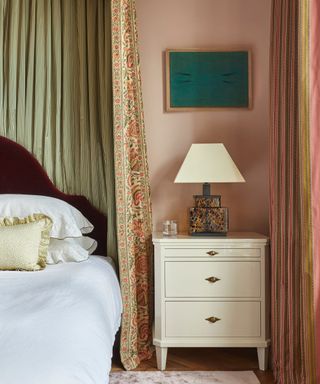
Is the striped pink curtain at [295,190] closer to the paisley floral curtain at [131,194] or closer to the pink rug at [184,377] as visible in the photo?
the pink rug at [184,377]

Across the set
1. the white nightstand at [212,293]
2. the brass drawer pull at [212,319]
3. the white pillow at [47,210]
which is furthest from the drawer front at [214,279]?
the white pillow at [47,210]

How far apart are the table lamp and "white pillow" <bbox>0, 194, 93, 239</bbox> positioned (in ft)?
2.11

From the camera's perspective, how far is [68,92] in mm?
3102

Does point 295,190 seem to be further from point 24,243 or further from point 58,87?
point 58,87

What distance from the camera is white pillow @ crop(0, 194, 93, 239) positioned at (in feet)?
8.60

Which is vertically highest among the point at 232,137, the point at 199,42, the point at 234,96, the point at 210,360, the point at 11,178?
the point at 199,42

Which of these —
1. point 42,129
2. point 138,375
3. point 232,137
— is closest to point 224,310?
point 138,375

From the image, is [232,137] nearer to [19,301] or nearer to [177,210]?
[177,210]

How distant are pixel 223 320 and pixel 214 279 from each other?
0.23 m

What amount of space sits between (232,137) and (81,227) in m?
1.16

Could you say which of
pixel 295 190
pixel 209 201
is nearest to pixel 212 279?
pixel 209 201

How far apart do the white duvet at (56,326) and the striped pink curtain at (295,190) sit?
0.86 m

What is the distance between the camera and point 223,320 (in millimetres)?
2705

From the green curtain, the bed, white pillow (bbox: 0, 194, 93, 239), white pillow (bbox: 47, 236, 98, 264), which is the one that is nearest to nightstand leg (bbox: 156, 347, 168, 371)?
the bed
